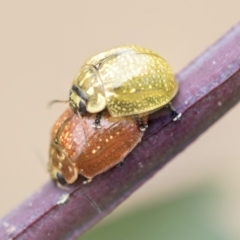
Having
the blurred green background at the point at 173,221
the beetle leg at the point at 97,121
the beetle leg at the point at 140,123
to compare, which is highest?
the beetle leg at the point at 97,121

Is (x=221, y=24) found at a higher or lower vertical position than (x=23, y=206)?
lower

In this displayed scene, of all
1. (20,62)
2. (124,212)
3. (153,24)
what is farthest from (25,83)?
(124,212)

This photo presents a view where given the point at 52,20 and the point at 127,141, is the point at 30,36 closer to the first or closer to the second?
the point at 52,20

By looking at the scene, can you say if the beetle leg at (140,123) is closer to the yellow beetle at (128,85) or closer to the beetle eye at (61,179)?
the yellow beetle at (128,85)

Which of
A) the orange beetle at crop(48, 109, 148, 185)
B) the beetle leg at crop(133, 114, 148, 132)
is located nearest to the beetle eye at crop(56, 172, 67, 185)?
the orange beetle at crop(48, 109, 148, 185)

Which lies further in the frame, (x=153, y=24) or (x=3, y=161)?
(x=153, y=24)

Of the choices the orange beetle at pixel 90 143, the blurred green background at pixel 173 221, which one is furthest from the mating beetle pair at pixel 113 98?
the blurred green background at pixel 173 221

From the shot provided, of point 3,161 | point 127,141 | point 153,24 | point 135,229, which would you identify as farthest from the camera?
point 153,24
